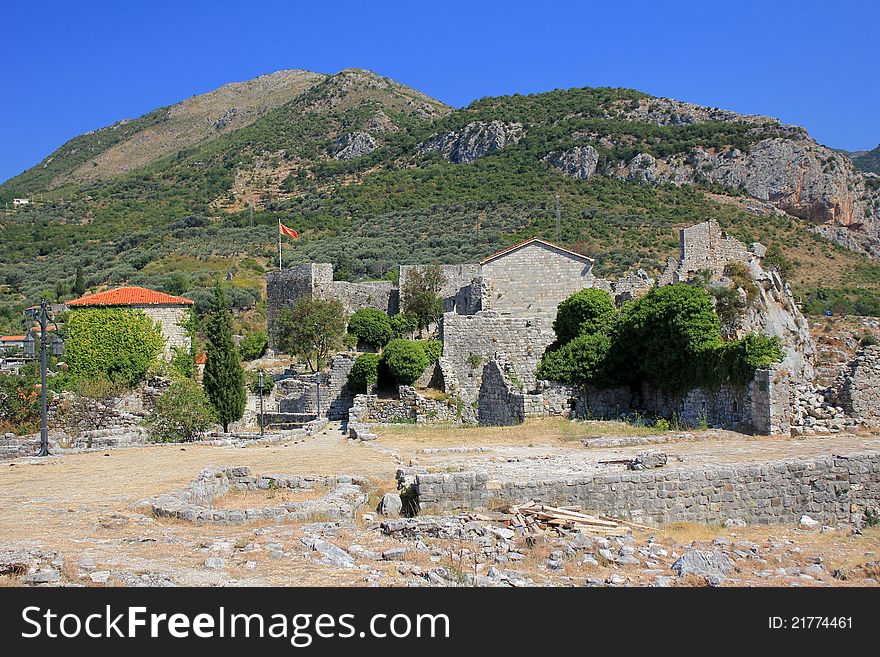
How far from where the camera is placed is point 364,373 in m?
25.6

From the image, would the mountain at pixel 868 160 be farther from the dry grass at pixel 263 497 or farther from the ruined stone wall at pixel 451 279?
the dry grass at pixel 263 497

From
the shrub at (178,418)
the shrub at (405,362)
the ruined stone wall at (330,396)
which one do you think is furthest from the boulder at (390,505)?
the ruined stone wall at (330,396)

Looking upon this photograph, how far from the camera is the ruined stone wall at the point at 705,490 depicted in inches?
372

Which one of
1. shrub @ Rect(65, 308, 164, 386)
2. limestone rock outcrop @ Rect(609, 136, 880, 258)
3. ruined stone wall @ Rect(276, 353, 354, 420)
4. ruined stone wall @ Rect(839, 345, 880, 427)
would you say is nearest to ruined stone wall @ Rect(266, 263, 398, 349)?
shrub @ Rect(65, 308, 164, 386)

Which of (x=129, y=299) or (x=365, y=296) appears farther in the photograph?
(x=365, y=296)

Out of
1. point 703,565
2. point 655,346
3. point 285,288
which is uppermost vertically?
point 285,288

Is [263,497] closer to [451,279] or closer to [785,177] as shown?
[451,279]

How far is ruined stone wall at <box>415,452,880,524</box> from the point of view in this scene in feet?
31.0

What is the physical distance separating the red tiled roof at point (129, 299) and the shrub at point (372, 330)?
29.2ft

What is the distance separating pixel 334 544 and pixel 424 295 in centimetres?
3086

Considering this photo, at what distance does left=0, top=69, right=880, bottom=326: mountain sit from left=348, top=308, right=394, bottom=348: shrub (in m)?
13.6

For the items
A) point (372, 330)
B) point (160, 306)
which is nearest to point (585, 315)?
point (160, 306)

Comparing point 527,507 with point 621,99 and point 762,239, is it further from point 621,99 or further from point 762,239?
point 621,99
